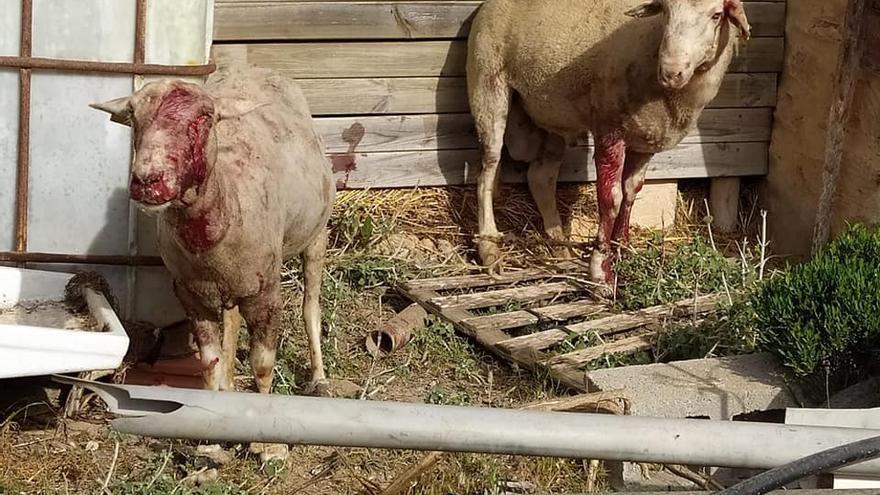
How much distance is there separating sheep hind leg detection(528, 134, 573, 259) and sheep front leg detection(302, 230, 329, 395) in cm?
218

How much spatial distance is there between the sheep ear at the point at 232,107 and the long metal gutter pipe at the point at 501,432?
2.21 meters

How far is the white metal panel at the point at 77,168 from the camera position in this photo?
5555 mm

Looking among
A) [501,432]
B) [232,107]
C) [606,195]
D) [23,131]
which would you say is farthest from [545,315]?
[501,432]

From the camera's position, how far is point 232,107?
4504 millimetres

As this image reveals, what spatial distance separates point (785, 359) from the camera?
529 centimetres

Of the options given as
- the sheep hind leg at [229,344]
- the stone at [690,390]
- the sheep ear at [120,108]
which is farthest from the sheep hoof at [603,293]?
the sheep ear at [120,108]

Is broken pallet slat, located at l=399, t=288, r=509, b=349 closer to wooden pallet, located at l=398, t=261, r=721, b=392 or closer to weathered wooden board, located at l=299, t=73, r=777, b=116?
wooden pallet, located at l=398, t=261, r=721, b=392

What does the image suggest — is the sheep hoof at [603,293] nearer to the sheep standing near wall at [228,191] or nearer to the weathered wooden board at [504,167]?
the weathered wooden board at [504,167]

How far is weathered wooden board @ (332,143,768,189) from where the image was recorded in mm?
7480

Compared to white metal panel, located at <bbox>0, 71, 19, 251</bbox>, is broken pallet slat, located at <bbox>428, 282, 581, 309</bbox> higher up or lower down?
lower down

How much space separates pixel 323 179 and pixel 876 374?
2431mm

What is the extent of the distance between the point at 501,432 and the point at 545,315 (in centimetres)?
426

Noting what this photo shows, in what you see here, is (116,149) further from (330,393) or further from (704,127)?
(704,127)

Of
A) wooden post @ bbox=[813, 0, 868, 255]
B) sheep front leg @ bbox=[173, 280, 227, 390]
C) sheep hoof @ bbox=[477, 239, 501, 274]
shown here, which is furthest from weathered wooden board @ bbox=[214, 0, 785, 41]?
sheep front leg @ bbox=[173, 280, 227, 390]
